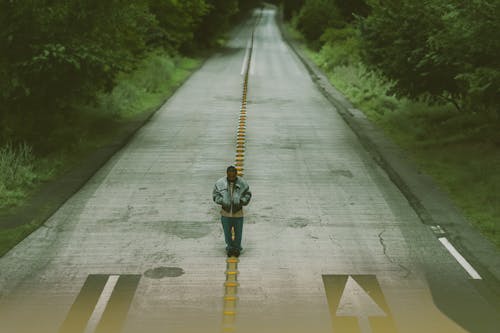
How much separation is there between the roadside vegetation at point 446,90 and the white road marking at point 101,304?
6.64 metres

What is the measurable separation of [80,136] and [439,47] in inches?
456

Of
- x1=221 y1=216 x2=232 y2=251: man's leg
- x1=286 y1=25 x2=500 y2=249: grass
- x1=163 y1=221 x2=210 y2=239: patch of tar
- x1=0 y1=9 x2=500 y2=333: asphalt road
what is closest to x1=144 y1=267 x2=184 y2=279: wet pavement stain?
x1=0 y1=9 x2=500 y2=333: asphalt road

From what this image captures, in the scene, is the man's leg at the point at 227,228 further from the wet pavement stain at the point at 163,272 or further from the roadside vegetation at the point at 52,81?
the roadside vegetation at the point at 52,81

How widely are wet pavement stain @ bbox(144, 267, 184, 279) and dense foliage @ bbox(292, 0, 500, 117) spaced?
8043mm

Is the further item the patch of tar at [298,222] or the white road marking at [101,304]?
the patch of tar at [298,222]

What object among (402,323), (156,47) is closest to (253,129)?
(402,323)

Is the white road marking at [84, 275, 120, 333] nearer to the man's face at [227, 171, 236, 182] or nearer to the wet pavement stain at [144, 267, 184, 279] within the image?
the wet pavement stain at [144, 267, 184, 279]

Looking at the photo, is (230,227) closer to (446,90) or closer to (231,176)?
(231,176)

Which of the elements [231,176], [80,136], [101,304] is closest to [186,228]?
[231,176]

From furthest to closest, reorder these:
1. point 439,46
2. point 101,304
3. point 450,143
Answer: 1. point 450,143
2. point 439,46
3. point 101,304

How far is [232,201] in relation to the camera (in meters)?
10.8

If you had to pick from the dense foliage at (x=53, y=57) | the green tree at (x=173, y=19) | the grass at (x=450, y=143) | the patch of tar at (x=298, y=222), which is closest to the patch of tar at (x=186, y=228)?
the patch of tar at (x=298, y=222)

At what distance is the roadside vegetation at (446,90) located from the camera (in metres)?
14.5

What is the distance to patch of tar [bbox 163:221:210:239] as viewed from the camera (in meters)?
12.3
